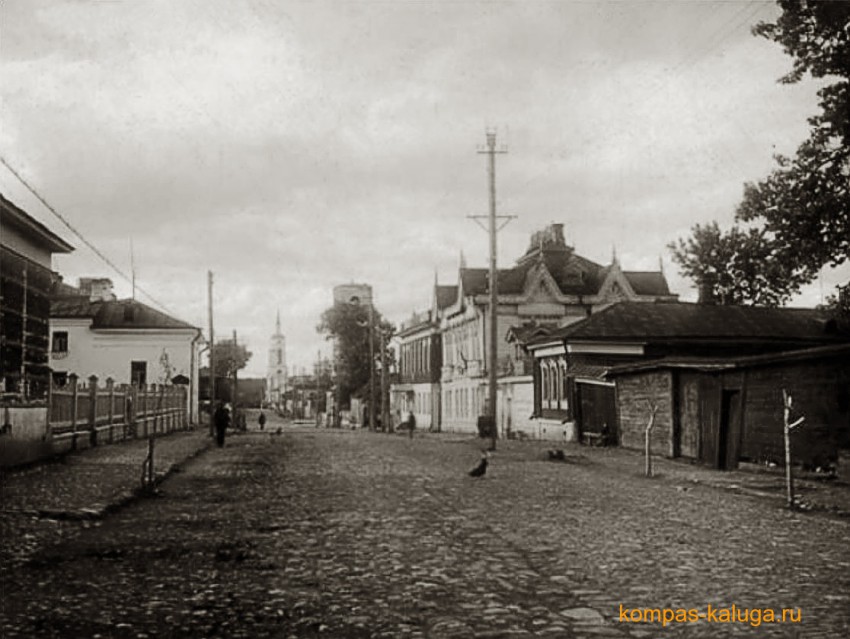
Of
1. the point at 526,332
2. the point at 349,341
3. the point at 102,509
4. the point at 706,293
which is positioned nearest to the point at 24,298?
the point at 102,509

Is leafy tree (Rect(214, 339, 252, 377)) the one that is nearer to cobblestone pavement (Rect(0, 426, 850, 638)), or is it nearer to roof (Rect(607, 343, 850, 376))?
roof (Rect(607, 343, 850, 376))

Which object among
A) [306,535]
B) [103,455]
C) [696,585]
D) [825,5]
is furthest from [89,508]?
[825,5]

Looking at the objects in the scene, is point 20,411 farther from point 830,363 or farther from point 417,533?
point 830,363

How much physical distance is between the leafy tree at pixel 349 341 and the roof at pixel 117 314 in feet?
120

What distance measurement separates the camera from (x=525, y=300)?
2258 inches

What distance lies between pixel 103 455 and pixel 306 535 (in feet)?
49.2

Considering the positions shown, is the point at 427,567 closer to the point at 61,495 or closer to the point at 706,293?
the point at 61,495

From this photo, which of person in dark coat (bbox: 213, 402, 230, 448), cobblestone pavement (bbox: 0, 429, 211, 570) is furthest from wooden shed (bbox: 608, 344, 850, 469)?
person in dark coat (bbox: 213, 402, 230, 448)

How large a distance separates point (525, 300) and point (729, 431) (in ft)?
113

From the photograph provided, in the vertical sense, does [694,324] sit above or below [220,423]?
above

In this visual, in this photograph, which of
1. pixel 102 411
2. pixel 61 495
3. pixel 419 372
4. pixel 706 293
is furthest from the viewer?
pixel 419 372

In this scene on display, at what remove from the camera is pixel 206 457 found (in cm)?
2939

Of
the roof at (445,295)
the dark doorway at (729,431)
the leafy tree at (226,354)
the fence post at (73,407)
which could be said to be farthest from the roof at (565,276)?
the leafy tree at (226,354)

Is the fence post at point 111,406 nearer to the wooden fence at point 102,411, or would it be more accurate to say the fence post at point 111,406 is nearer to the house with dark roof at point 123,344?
the wooden fence at point 102,411
